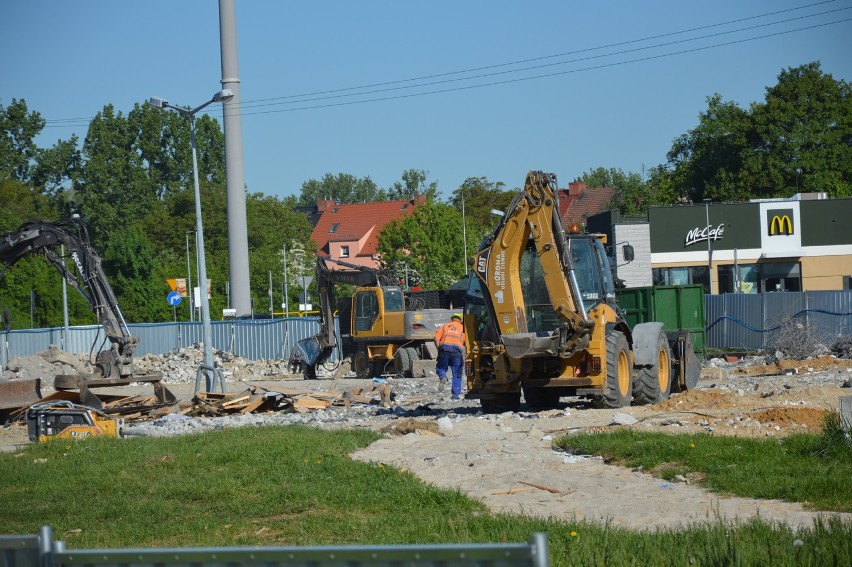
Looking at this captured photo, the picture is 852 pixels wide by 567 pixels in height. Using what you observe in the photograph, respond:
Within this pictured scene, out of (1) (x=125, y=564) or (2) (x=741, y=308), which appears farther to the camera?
(2) (x=741, y=308)

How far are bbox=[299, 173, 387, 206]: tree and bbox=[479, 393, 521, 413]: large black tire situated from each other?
161 metres

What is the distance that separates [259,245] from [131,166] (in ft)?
46.4

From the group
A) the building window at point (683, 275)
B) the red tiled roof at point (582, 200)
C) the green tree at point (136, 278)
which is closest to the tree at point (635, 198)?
the red tiled roof at point (582, 200)

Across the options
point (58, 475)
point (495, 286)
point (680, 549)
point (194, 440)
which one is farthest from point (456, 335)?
point (680, 549)

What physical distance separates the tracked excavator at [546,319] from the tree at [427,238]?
49.5 metres

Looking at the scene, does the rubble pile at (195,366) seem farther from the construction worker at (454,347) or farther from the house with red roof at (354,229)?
the house with red roof at (354,229)

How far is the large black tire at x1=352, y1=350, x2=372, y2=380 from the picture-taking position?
33906 millimetres

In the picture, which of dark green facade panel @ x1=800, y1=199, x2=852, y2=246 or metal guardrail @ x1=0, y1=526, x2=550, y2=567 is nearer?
metal guardrail @ x1=0, y1=526, x2=550, y2=567

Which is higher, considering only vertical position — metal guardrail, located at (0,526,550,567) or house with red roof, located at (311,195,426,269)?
house with red roof, located at (311,195,426,269)

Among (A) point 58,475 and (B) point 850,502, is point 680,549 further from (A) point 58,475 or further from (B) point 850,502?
(A) point 58,475

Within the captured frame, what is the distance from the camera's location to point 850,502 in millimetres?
8859

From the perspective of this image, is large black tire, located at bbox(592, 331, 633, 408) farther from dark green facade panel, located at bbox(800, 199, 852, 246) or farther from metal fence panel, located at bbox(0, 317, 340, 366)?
dark green facade panel, located at bbox(800, 199, 852, 246)

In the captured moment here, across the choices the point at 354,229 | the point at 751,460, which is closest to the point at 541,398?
the point at 751,460

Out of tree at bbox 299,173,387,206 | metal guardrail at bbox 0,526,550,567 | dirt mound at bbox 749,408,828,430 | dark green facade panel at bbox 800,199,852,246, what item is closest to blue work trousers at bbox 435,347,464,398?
dirt mound at bbox 749,408,828,430
